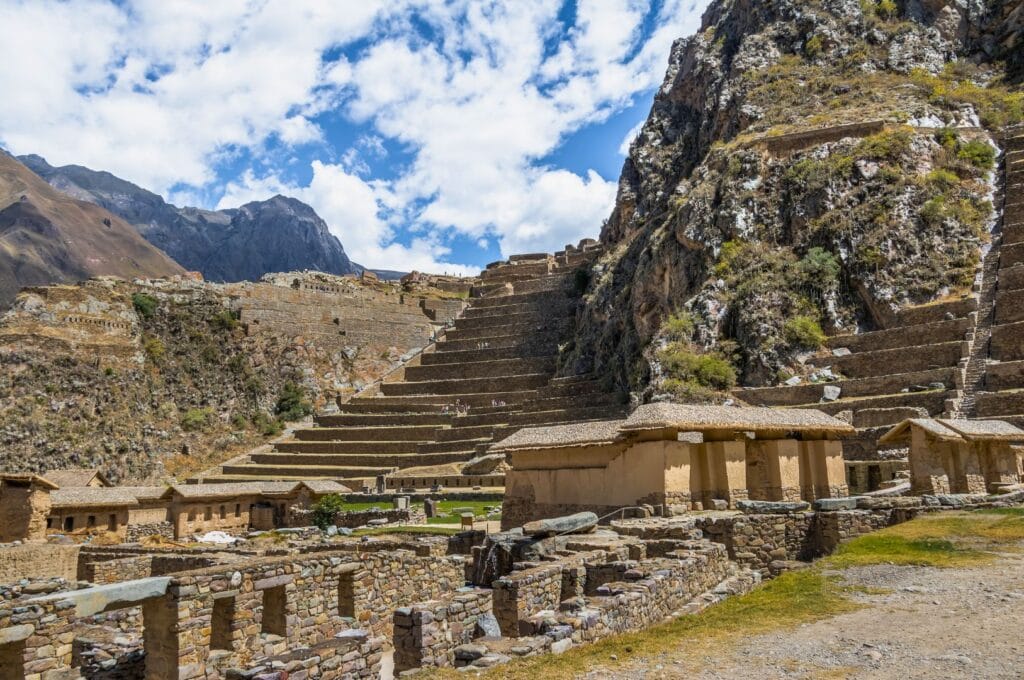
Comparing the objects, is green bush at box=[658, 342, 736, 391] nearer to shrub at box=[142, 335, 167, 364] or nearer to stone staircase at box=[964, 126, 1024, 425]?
stone staircase at box=[964, 126, 1024, 425]

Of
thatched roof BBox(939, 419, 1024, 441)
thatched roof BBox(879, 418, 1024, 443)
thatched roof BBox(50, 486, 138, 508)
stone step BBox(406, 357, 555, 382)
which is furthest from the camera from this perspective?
stone step BBox(406, 357, 555, 382)

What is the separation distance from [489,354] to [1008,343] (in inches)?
1650

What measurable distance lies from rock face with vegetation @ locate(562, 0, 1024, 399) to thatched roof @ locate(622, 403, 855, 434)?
635 inches

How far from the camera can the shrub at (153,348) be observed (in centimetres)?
5781

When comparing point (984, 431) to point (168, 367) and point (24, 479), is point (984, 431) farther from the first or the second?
point (168, 367)

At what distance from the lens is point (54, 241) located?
3280 inches

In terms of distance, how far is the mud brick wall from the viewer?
277 inches

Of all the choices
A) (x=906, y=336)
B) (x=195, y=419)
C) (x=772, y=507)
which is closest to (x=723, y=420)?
(x=772, y=507)

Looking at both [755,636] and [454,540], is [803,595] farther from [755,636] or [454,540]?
[454,540]

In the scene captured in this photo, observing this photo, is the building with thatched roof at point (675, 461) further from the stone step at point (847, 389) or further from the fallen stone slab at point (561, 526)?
the stone step at point (847, 389)

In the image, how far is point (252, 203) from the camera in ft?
562

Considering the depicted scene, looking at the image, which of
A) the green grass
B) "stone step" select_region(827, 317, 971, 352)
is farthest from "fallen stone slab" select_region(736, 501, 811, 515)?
"stone step" select_region(827, 317, 971, 352)

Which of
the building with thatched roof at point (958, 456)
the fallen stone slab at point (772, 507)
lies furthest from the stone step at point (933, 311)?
the fallen stone slab at point (772, 507)

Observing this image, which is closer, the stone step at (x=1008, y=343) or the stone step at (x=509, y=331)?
the stone step at (x=1008, y=343)
